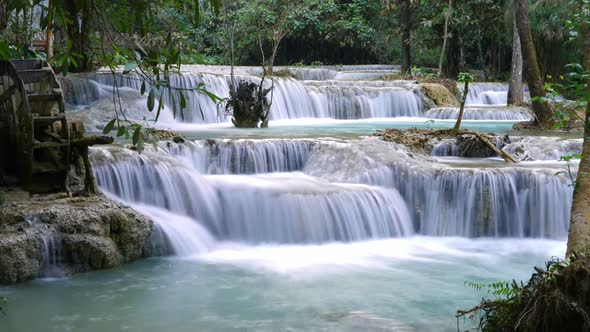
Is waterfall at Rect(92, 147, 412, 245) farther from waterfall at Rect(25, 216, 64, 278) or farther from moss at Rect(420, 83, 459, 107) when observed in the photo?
moss at Rect(420, 83, 459, 107)

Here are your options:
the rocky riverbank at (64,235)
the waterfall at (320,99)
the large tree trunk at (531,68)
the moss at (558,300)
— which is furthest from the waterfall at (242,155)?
the moss at (558,300)

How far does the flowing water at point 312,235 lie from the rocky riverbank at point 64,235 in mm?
190

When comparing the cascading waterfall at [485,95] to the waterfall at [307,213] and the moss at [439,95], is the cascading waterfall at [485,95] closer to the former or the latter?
the moss at [439,95]

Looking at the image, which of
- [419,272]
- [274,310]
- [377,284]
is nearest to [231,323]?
[274,310]

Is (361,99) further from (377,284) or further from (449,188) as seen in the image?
(377,284)

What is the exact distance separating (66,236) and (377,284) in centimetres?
337

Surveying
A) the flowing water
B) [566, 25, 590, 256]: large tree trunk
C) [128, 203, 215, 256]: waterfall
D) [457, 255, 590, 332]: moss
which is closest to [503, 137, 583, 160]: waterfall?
the flowing water

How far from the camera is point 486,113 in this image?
20594 millimetres

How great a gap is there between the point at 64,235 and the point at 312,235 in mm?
3369

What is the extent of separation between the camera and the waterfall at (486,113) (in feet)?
67.5

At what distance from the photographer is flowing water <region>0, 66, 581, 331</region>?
269 inches

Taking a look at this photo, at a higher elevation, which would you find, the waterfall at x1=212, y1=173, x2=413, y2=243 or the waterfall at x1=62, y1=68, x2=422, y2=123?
the waterfall at x1=62, y1=68, x2=422, y2=123

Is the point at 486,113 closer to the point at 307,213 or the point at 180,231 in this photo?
the point at 307,213

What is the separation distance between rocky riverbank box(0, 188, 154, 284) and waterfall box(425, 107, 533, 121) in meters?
13.8
